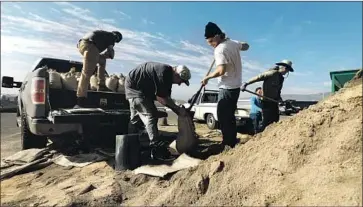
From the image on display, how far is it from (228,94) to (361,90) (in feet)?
5.90

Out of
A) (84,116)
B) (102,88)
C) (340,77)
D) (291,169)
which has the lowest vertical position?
(291,169)

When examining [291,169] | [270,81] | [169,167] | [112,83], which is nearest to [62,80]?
[112,83]

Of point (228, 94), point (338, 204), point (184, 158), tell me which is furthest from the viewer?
point (228, 94)

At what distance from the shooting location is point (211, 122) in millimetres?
13617

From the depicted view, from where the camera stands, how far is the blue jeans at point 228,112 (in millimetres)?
4762

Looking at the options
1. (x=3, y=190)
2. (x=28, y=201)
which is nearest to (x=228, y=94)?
(x=28, y=201)

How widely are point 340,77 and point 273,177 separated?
352cm

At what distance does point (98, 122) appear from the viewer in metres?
5.45

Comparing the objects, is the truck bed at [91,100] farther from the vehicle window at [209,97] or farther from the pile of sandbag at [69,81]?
the vehicle window at [209,97]

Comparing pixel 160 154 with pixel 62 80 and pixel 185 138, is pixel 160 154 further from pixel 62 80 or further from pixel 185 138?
pixel 62 80

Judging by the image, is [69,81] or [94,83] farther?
[94,83]

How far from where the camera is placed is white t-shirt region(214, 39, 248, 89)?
4.64 metres

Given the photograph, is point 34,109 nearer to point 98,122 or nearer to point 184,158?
point 98,122

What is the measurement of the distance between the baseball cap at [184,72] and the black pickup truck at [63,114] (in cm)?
109
